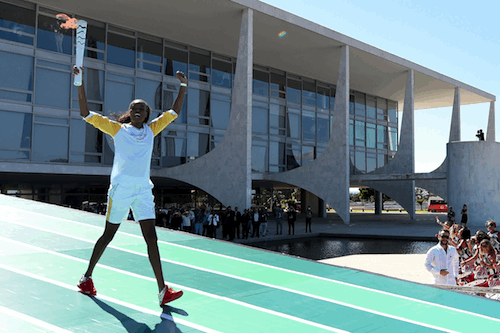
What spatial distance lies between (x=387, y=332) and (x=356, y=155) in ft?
124

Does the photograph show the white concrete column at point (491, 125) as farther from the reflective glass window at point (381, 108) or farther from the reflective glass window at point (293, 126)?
the reflective glass window at point (293, 126)

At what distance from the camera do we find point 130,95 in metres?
26.1

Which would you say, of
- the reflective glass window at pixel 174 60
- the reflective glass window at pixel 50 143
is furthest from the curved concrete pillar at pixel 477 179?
the reflective glass window at pixel 50 143

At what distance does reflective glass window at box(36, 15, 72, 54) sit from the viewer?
22.8 metres

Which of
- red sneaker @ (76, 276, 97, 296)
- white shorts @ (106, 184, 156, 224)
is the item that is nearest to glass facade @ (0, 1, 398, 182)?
red sneaker @ (76, 276, 97, 296)

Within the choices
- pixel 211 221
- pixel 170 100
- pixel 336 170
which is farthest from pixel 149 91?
pixel 336 170

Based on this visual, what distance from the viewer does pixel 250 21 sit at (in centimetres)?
2408

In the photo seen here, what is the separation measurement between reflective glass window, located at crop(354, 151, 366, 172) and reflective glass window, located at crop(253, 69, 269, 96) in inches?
462

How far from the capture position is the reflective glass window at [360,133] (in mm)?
40241

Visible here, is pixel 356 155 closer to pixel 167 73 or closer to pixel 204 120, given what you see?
pixel 204 120

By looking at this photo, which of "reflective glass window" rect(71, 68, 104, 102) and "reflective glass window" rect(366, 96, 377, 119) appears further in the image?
"reflective glass window" rect(366, 96, 377, 119)

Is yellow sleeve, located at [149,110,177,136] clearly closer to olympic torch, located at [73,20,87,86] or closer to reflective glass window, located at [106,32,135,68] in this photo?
olympic torch, located at [73,20,87,86]

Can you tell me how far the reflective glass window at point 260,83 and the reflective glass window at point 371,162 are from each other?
44.6 ft

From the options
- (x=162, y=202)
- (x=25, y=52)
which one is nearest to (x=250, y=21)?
(x=25, y=52)
